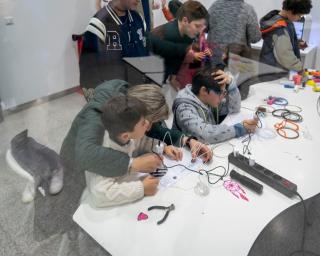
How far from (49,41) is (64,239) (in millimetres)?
2050

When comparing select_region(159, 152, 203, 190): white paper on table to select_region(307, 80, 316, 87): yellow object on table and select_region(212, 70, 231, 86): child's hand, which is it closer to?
select_region(212, 70, 231, 86): child's hand

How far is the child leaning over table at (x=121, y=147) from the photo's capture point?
1.02 m

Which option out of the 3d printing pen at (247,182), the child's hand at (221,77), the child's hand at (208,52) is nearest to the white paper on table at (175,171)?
the 3d printing pen at (247,182)

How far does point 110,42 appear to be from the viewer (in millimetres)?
1857

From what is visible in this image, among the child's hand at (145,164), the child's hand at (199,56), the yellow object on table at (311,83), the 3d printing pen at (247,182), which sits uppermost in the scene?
the child's hand at (199,56)

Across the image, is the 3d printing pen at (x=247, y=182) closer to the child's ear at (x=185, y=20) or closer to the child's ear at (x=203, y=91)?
the child's ear at (x=203, y=91)

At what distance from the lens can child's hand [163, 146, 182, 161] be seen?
1.30 metres

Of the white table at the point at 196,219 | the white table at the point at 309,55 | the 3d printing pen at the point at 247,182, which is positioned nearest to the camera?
the white table at the point at 196,219

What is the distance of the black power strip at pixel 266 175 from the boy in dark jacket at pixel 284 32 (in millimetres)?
1325

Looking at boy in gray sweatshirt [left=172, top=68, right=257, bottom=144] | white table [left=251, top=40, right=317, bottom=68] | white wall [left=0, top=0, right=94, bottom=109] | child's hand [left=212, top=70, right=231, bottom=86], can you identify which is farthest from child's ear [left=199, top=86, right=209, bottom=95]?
white wall [left=0, top=0, right=94, bottom=109]

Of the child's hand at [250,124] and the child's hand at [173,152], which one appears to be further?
the child's hand at [250,124]

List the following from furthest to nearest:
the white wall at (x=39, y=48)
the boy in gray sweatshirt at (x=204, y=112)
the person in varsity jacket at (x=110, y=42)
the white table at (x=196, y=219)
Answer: the white wall at (x=39, y=48)
the person in varsity jacket at (x=110, y=42)
the boy in gray sweatshirt at (x=204, y=112)
the white table at (x=196, y=219)

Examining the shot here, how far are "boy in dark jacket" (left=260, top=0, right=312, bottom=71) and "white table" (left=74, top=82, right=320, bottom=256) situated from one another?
3.96 feet

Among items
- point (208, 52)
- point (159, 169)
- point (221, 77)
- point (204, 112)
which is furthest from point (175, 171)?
point (208, 52)
